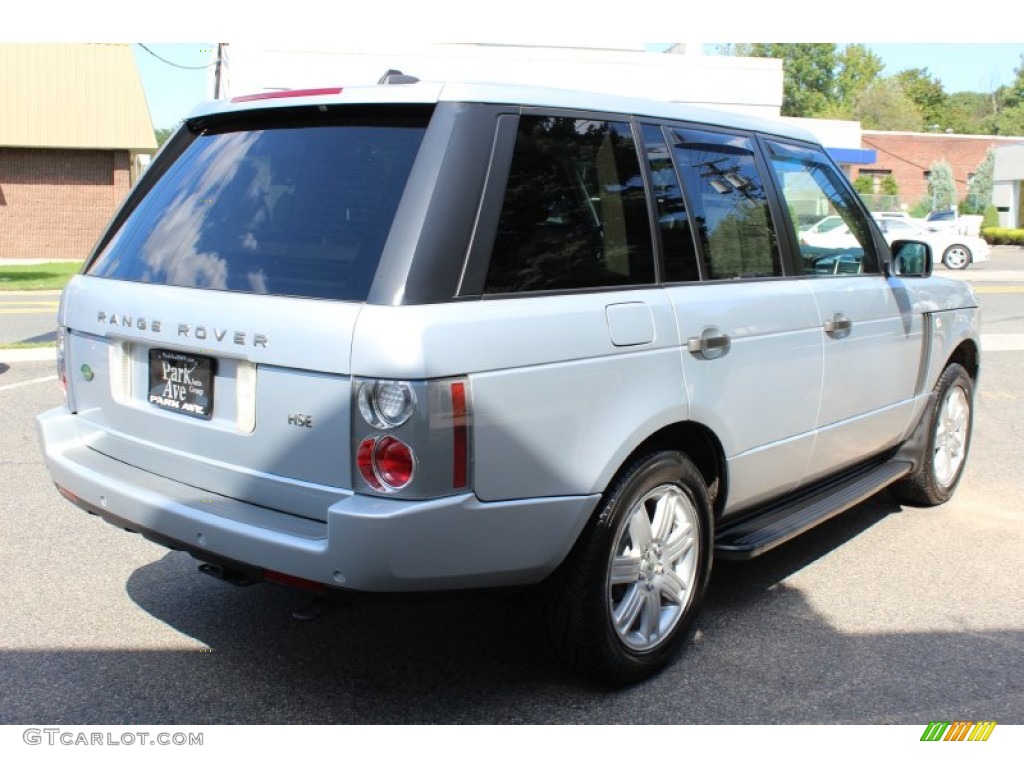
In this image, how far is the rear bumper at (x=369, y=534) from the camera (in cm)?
284

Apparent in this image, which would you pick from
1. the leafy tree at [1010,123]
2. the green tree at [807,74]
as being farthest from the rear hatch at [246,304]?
the leafy tree at [1010,123]

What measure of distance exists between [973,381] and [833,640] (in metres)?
2.81

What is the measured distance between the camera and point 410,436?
2.80 meters

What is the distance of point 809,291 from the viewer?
4336mm

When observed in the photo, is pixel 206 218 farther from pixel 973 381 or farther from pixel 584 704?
pixel 973 381

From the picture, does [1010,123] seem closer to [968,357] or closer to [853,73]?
[853,73]

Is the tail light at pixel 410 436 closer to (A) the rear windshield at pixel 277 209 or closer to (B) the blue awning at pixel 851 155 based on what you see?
(A) the rear windshield at pixel 277 209

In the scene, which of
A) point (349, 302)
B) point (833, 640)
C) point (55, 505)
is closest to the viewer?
point (349, 302)

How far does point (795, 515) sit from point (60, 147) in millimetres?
32223

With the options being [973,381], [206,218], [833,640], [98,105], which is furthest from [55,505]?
[98,105]

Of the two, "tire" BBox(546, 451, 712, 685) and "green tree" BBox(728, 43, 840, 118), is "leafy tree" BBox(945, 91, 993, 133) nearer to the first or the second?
"green tree" BBox(728, 43, 840, 118)

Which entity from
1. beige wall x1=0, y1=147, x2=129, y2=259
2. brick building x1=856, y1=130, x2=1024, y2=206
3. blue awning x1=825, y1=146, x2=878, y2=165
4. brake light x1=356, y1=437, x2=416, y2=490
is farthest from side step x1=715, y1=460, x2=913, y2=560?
brick building x1=856, y1=130, x2=1024, y2=206

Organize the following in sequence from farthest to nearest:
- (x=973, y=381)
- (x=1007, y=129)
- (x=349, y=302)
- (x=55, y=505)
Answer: (x=1007, y=129) → (x=973, y=381) → (x=55, y=505) → (x=349, y=302)

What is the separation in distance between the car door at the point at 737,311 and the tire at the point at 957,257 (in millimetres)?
27259
